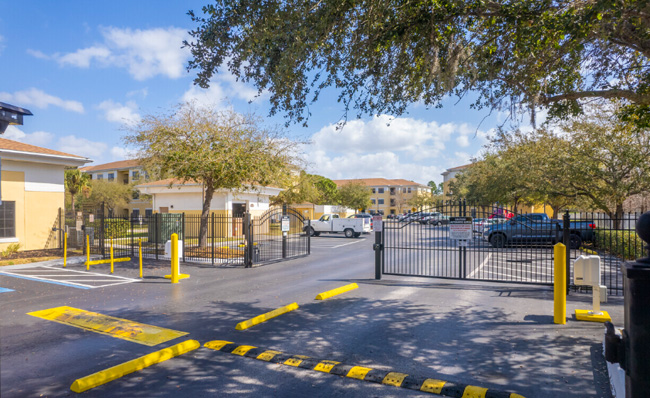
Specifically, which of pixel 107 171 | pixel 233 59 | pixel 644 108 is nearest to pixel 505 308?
pixel 644 108

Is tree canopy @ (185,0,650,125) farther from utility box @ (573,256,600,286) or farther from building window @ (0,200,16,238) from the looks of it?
building window @ (0,200,16,238)

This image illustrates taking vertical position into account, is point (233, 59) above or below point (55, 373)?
above

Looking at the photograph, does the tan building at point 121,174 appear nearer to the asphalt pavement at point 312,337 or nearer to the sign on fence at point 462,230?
the asphalt pavement at point 312,337

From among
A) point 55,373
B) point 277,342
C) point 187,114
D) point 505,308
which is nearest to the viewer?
point 55,373

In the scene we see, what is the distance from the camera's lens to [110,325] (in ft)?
23.6

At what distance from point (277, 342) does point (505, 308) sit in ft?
16.4

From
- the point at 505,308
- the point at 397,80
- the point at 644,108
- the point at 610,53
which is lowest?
the point at 505,308

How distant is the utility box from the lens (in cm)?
743

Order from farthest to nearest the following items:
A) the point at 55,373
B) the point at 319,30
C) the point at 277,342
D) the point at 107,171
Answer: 1. the point at 107,171
2. the point at 319,30
3. the point at 277,342
4. the point at 55,373

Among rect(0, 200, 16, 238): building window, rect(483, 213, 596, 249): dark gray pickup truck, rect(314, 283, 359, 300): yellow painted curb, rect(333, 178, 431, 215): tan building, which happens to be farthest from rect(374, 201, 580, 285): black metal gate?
rect(333, 178, 431, 215): tan building

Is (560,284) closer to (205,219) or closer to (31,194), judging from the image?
(205,219)

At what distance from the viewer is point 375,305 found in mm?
8750

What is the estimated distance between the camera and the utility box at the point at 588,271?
7434 millimetres

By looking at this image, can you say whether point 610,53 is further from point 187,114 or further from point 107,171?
point 107,171
